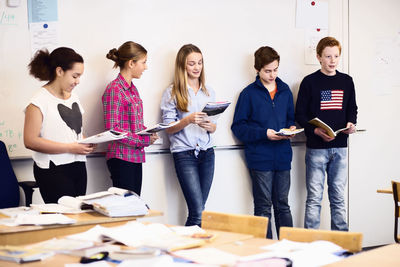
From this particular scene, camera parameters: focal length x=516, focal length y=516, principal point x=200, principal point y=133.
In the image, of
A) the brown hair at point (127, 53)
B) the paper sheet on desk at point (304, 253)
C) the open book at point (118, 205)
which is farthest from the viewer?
the brown hair at point (127, 53)

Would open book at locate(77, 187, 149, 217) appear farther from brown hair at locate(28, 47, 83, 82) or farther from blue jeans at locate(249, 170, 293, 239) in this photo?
blue jeans at locate(249, 170, 293, 239)

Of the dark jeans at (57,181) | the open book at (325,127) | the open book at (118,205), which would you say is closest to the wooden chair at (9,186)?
the dark jeans at (57,181)

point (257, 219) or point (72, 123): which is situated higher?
point (72, 123)

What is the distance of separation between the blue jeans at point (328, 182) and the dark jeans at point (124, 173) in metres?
1.71

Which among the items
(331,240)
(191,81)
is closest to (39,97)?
(191,81)

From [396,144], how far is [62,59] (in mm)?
3717

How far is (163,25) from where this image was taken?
4.21 metres

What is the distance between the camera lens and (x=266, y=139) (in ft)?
14.7

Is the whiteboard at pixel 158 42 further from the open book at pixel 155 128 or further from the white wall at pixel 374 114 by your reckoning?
the open book at pixel 155 128

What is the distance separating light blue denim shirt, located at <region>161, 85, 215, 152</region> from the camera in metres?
4.09

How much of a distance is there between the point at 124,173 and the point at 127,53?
867 mm

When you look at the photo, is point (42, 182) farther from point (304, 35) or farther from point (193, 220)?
point (304, 35)

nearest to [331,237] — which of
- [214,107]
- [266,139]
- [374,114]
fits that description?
[214,107]

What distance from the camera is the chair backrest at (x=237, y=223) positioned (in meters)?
2.29
